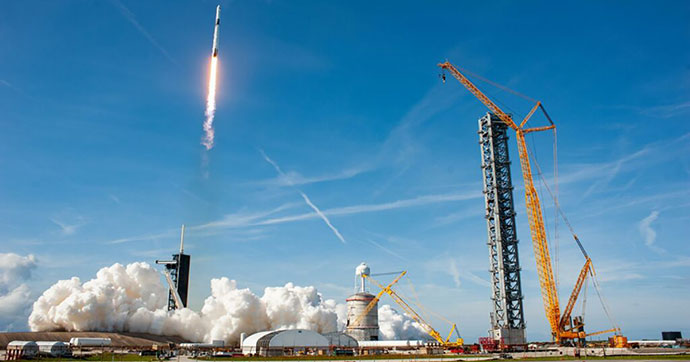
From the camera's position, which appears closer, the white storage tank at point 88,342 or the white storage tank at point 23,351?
the white storage tank at point 23,351

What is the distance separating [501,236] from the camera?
421 feet

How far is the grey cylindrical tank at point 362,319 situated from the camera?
497 feet

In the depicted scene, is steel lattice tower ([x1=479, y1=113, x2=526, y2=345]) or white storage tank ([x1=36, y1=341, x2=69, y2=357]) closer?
white storage tank ([x1=36, y1=341, x2=69, y2=357])

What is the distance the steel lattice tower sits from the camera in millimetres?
126250

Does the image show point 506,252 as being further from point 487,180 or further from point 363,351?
point 363,351

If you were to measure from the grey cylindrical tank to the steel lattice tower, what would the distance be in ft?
124

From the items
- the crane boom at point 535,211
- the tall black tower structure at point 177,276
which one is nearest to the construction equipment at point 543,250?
the crane boom at point 535,211

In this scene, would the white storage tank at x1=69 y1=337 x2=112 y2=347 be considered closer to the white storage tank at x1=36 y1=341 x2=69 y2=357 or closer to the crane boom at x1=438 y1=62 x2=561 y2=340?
the white storage tank at x1=36 y1=341 x2=69 y2=357

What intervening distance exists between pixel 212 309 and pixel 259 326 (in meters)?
14.2

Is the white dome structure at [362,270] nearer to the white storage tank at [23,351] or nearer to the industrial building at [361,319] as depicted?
the industrial building at [361,319]

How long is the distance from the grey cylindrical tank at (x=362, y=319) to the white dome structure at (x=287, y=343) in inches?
1262

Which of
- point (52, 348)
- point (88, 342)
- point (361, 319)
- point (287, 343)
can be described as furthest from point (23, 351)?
point (361, 319)

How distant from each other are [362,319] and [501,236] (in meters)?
48.9

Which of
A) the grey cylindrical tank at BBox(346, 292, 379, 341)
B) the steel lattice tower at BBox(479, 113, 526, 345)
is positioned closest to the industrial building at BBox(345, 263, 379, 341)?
the grey cylindrical tank at BBox(346, 292, 379, 341)
